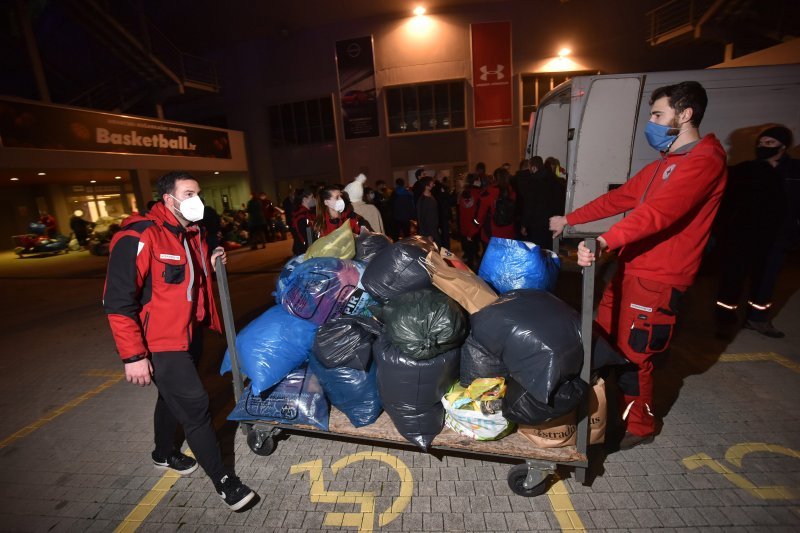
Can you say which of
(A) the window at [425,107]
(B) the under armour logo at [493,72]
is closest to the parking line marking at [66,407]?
(A) the window at [425,107]

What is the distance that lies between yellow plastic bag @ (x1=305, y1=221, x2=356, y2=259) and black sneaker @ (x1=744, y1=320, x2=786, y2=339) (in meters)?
4.34

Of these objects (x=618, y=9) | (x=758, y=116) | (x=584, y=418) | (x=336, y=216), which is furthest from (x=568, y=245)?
(x=618, y=9)

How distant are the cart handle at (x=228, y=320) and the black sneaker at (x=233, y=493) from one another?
1.72 ft

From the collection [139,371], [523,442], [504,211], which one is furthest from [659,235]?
[504,211]

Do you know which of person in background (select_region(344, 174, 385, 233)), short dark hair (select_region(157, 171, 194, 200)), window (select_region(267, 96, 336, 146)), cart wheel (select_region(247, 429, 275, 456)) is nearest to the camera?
short dark hair (select_region(157, 171, 194, 200))

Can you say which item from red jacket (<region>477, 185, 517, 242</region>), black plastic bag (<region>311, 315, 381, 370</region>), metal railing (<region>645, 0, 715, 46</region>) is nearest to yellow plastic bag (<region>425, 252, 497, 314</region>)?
black plastic bag (<region>311, 315, 381, 370</region>)

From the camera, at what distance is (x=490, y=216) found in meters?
6.29

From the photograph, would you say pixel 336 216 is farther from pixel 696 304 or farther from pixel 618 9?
pixel 618 9

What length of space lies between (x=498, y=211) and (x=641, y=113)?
243 centimetres

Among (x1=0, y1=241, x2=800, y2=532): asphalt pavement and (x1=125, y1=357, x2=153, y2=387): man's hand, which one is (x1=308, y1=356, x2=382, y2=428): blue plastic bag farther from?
(x1=125, y1=357, x2=153, y2=387): man's hand

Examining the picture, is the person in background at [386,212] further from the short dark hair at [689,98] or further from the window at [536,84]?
the window at [536,84]

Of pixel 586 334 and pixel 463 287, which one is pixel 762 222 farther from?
pixel 463 287

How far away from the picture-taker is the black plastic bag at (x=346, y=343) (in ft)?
7.44

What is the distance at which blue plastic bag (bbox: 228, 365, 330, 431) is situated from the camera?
2359mm
